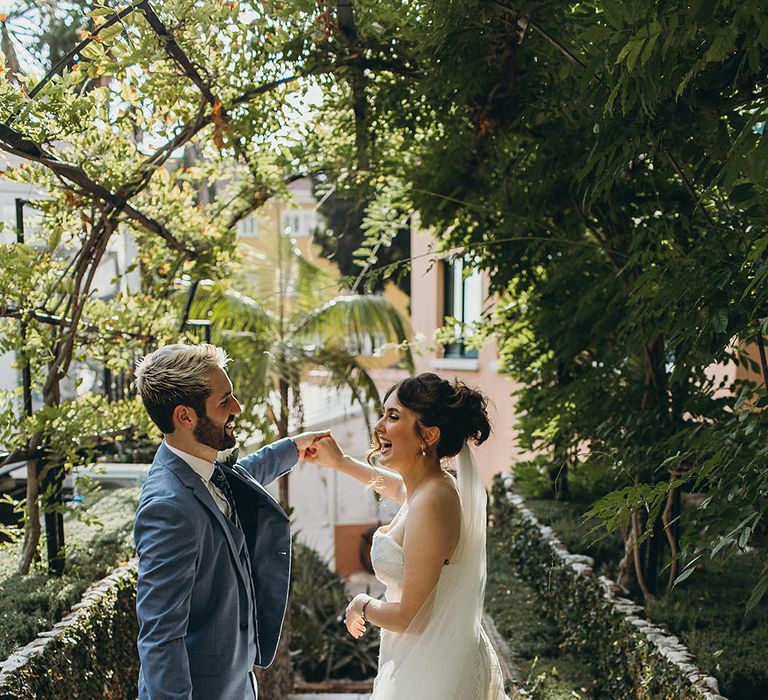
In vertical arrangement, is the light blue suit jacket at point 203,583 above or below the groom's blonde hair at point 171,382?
below

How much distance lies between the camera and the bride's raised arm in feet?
11.5

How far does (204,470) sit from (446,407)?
2.89 ft

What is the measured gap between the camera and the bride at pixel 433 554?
9.97 ft

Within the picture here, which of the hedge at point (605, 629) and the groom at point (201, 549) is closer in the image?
the groom at point (201, 549)

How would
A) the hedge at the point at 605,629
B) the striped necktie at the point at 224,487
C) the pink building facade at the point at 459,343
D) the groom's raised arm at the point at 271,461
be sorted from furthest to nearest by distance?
1. the pink building facade at the point at 459,343
2. the hedge at the point at 605,629
3. the groom's raised arm at the point at 271,461
4. the striped necktie at the point at 224,487

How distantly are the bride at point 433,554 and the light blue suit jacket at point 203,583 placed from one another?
0.35 metres

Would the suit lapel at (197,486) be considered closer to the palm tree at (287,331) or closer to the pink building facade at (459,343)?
the palm tree at (287,331)

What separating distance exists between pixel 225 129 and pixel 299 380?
16.3 ft

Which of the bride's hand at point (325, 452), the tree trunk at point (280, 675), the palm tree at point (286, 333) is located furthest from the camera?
the palm tree at point (286, 333)

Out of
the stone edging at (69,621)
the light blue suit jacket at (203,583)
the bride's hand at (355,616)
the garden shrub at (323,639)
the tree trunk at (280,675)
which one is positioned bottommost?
the garden shrub at (323,639)

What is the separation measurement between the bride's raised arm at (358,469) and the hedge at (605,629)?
0.80 metres

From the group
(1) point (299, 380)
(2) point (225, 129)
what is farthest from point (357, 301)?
(2) point (225, 129)

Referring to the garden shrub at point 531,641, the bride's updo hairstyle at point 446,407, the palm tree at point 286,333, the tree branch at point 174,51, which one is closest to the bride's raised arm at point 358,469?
the bride's updo hairstyle at point 446,407

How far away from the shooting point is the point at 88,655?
4020 mm
